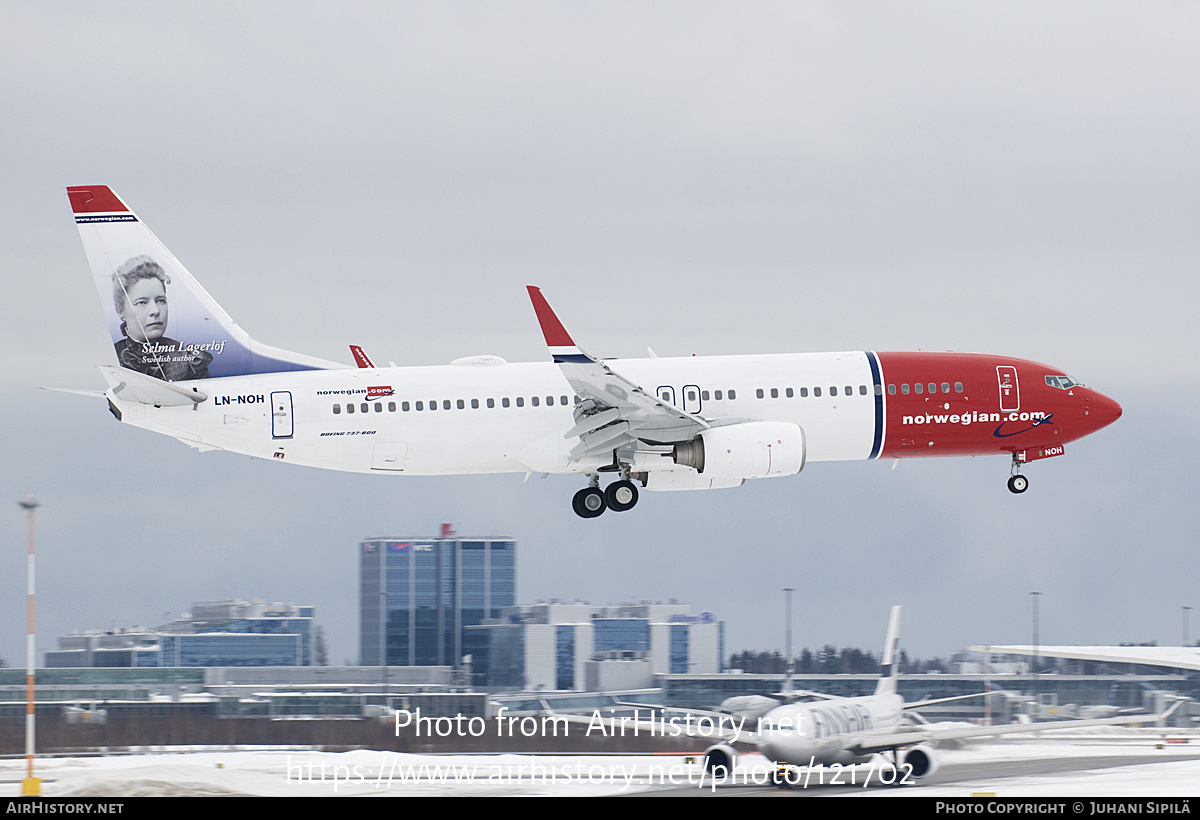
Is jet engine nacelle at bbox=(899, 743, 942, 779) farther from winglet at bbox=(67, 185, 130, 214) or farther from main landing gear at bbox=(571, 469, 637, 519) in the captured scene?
winglet at bbox=(67, 185, 130, 214)

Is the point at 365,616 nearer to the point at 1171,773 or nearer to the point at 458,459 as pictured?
the point at 458,459

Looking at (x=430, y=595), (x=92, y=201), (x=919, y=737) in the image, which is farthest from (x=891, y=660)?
(x=430, y=595)

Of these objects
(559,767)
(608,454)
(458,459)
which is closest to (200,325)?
(458,459)

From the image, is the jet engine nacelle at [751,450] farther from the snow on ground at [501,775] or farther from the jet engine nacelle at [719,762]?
the jet engine nacelle at [719,762]

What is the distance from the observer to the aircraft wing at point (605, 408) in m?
47.6

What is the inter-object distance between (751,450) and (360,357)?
44.8ft

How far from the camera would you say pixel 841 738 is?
4372 cm

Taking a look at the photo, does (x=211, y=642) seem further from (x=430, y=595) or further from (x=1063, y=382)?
(x=1063, y=382)

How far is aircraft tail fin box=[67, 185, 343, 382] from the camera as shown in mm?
50469

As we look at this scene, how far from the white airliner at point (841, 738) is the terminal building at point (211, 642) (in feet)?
153

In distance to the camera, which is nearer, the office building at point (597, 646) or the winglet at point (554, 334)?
the winglet at point (554, 334)

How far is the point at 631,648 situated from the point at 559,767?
75.1 ft

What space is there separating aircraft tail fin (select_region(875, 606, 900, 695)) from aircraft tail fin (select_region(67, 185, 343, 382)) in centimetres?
2009

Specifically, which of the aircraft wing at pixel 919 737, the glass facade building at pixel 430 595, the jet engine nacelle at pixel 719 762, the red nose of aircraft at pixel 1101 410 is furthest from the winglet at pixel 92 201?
the red nose of aircraft at pixel 1101 410
